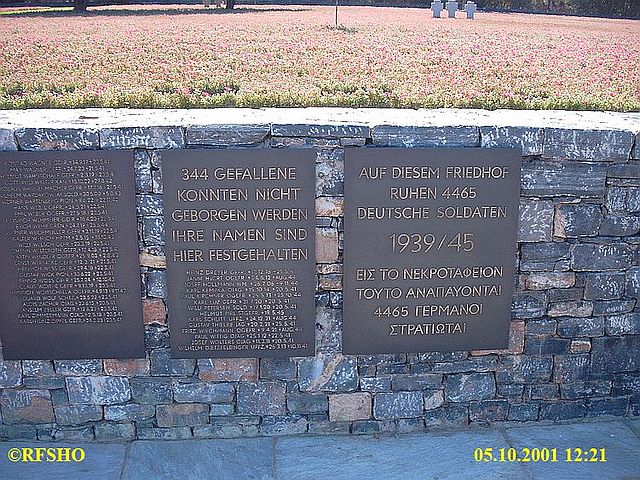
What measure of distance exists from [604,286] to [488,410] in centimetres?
100

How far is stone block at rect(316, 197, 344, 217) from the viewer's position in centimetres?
362

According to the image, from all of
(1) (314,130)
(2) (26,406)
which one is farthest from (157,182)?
(2) (26,406)

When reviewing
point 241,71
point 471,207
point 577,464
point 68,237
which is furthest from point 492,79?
point 68,237

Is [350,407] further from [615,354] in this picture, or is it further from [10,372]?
[10,372]

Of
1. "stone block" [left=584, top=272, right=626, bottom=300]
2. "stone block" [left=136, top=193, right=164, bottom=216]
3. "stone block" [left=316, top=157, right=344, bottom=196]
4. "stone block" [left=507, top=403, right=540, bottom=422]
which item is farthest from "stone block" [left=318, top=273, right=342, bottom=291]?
"stone block" [left=584, top=272, right=626, bottom=300]

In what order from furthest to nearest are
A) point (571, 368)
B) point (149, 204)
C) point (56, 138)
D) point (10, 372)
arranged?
point (571, 368) → point (10, 372) → point (149, 204) → point (56, 138)

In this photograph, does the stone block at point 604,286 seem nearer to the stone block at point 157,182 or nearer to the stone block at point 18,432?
the stone block at point 157,182

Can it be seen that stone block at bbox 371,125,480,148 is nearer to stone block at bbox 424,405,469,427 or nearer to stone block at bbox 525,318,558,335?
stone block at bbox 525,318,558,335

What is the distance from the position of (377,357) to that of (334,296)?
452 millimetres

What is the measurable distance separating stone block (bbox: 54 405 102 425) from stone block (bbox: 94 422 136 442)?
56 millimetres

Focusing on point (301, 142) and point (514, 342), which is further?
point (514, 342)

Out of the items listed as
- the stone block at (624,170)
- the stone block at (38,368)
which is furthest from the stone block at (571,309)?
the stone block at (38,368)

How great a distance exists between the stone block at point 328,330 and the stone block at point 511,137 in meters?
1.25

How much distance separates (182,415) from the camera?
387 centimetres
